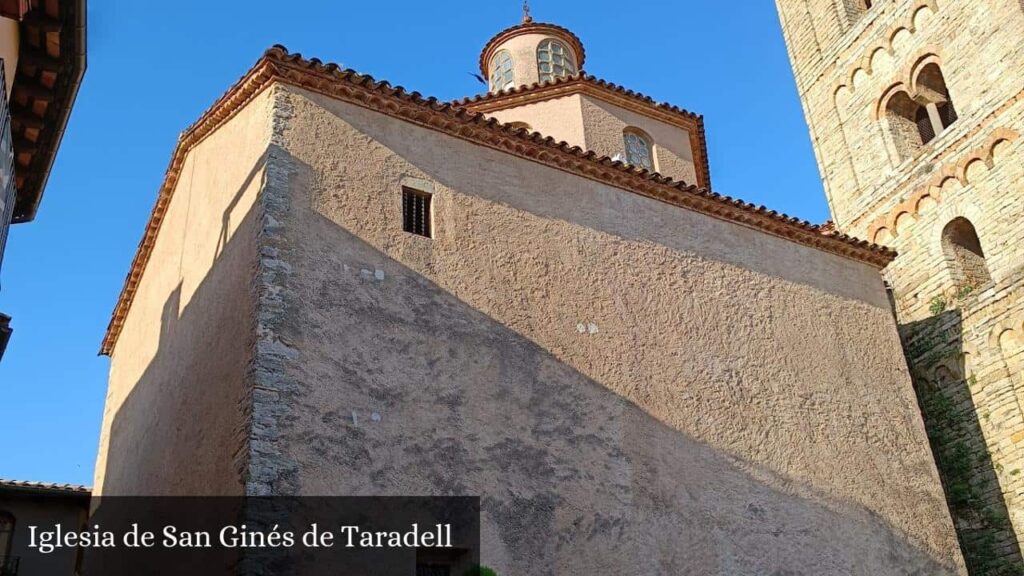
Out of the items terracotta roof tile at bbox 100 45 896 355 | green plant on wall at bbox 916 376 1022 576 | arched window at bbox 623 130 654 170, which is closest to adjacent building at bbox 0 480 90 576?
terracotta roof tile at bbox 100 45 896 355

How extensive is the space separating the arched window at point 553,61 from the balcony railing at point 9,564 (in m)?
11.9

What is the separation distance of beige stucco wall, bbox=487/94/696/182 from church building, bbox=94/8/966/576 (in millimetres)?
3638

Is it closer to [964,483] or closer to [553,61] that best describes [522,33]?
[553,61]

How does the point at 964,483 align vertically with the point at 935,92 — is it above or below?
below

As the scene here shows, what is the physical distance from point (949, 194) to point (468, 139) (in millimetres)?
8811

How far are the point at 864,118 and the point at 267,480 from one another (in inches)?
543

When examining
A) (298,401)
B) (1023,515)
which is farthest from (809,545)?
(298,401)

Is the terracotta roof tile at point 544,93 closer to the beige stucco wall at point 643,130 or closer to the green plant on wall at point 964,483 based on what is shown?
the beige stucco wall at point 643,130

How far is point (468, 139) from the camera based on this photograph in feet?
33.2

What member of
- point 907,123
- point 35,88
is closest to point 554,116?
point 907,123

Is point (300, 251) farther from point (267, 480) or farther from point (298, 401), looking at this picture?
point (267, 480)

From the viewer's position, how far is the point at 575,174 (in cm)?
1080

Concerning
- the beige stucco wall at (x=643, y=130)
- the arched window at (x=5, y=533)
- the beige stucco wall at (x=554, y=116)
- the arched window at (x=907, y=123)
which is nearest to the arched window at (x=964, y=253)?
the arched window at (x=907, y=123)

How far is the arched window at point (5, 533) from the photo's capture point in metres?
14.8
